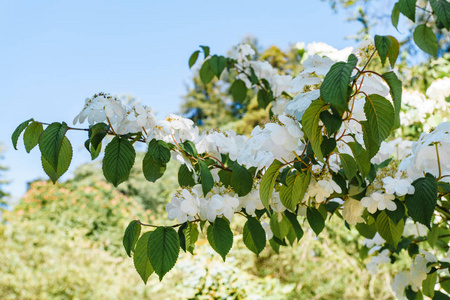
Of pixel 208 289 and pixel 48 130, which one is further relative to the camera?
pixel 208 289

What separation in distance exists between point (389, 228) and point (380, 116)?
1.44 ft

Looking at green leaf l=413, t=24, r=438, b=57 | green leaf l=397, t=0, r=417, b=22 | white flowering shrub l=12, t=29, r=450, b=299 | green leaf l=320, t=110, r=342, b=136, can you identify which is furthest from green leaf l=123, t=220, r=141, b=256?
green leaf l=413, t=24, r=438, b=57

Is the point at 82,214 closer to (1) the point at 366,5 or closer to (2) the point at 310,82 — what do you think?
(1) the point at 366,5

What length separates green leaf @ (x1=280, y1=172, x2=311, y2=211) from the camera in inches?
31.6

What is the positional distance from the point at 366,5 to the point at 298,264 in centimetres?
353

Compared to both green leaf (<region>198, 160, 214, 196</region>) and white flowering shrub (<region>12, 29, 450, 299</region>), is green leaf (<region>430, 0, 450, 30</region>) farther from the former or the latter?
green leaf (<region>198, 160, 214, 196</region>)

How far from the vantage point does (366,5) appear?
5.19m

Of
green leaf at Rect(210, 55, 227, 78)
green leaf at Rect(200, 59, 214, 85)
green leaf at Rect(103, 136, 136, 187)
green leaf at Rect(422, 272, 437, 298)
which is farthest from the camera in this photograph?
green leaf at Rect(200, 59, 214, 85)

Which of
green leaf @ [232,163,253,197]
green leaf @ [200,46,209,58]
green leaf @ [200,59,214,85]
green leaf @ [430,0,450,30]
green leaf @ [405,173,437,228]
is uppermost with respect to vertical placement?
green leaf @ [200,46,209,58]

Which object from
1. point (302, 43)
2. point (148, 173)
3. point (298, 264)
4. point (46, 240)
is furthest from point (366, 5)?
point (148, 173)

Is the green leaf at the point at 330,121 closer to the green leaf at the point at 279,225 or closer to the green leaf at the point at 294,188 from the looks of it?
the green leaf at the point at 294,188

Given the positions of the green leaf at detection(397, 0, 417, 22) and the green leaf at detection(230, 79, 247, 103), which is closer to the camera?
the green leaf at detection(397, 0, 417, 22)

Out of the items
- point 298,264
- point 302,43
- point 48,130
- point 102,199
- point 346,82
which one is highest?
point 102,199

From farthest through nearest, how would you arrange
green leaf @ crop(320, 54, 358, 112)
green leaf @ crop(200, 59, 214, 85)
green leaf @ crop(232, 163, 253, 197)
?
green leaf @ crop(200, 59, 214, 85) → green leaf @ crop(232, 163, 253, 197) → green leaf @ crop(320, 54, 358, 112)
